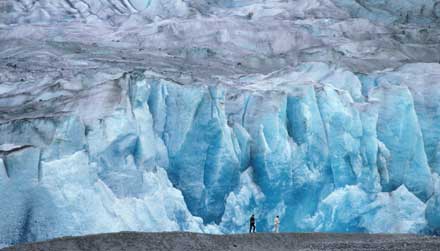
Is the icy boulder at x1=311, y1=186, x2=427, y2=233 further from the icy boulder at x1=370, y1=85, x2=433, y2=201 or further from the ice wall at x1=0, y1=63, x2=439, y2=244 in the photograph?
the icy boulder at x1=370, y1=85, x2=433, y2=201

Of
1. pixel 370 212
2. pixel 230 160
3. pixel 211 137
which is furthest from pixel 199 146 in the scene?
pixel 370 212

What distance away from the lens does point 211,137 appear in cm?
1948

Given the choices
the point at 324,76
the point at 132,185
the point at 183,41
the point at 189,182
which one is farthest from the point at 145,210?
the point at 183,41

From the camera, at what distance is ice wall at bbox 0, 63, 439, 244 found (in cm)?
1584

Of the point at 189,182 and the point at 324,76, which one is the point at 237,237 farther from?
the point at 324,76

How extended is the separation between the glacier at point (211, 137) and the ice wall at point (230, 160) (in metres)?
0.03

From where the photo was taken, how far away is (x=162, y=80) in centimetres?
1966

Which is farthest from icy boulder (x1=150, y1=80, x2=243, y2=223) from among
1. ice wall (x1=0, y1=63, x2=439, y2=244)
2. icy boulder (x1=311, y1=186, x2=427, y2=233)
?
icy boulder (x1=311, y1=186, x2=427, y2=233)

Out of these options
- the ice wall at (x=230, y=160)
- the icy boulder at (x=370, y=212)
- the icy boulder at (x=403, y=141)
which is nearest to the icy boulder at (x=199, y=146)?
the ice wall at (x=230, y=160)

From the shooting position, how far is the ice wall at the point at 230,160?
1584 cm

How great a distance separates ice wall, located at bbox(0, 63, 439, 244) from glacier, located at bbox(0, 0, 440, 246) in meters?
0.03

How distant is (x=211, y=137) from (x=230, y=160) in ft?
2.23

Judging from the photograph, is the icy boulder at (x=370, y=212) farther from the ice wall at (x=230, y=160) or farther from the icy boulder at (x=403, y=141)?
the icy boulder at (x=403, y=141)

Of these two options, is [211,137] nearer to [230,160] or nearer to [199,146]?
[199,146]
